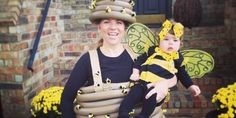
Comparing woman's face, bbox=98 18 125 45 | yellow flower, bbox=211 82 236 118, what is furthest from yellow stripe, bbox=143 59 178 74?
yellow flower, bbox=211 82 236 118

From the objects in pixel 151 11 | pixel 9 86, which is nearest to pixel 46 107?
pixel 9 86

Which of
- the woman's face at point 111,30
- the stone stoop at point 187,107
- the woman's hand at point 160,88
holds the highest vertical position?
the woman's face at point 111,30

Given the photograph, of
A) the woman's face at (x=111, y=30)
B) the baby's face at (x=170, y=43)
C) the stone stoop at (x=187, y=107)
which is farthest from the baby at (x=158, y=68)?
the stone stoop at (x=187, y=107)

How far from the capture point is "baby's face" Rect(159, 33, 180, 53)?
2207 mm

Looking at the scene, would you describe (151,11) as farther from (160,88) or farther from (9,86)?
(160,88)

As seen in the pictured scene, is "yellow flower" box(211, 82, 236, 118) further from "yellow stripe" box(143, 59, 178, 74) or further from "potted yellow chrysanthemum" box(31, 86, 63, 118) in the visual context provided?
"potted yellow chrysanthemum" box(31, 86, 63, 118)

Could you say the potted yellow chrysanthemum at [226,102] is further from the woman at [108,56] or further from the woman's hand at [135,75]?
the woman's hand at [135,75]

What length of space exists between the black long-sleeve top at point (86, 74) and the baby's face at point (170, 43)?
0.33m

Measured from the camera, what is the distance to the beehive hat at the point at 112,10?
1.96 meters

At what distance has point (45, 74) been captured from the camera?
175 inches

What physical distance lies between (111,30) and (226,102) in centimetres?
191

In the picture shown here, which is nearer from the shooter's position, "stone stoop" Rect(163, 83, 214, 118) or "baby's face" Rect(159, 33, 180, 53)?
"baby's face" Rect(159, 33, 180, 53)

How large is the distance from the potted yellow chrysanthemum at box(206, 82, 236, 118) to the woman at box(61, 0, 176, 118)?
149 cm

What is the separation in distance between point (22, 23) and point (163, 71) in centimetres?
217
